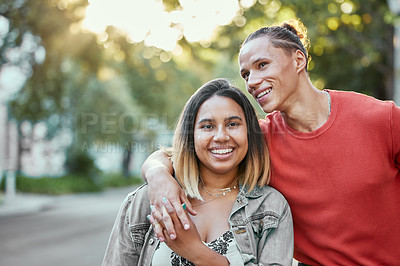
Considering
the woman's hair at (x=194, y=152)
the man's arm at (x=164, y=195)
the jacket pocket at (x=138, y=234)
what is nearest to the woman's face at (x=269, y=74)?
the woman's hair at (x=194, y=152)

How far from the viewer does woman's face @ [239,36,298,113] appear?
2.41m

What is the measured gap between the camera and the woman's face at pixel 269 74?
241 cm

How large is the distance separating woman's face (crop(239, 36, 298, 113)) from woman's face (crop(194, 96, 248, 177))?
183 millimetres

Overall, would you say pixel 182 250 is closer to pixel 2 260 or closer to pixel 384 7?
pixel 2 260

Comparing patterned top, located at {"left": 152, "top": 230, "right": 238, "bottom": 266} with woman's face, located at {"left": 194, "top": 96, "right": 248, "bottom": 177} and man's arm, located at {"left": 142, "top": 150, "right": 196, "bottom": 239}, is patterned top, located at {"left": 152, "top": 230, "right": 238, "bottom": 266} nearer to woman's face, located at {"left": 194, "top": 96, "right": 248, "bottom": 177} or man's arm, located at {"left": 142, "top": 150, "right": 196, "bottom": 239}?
man's arm, located at {"left": 142, "top": 150, "right": 196, "bottom": 239}

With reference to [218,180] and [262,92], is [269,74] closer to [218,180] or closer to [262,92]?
[262,92]

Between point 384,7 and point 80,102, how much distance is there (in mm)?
17861

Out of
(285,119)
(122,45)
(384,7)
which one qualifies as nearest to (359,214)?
(285,119)

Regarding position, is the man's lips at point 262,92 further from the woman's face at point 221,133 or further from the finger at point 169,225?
the finger at point 169,225

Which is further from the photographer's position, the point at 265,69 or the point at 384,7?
the point at 384,7

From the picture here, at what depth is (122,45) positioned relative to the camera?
11.1 metres

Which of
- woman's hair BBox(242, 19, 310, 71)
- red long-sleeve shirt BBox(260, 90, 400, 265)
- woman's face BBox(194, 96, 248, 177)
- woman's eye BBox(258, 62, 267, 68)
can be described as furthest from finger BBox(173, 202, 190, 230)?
woman's hair BBox(242, 19, 310, 71)

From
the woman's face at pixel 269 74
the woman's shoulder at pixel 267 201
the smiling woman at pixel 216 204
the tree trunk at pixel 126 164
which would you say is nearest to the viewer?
the smiling woman at pixel 216 204

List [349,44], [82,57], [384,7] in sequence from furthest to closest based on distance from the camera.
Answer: [82,57] → [349,44] → [384,7]
